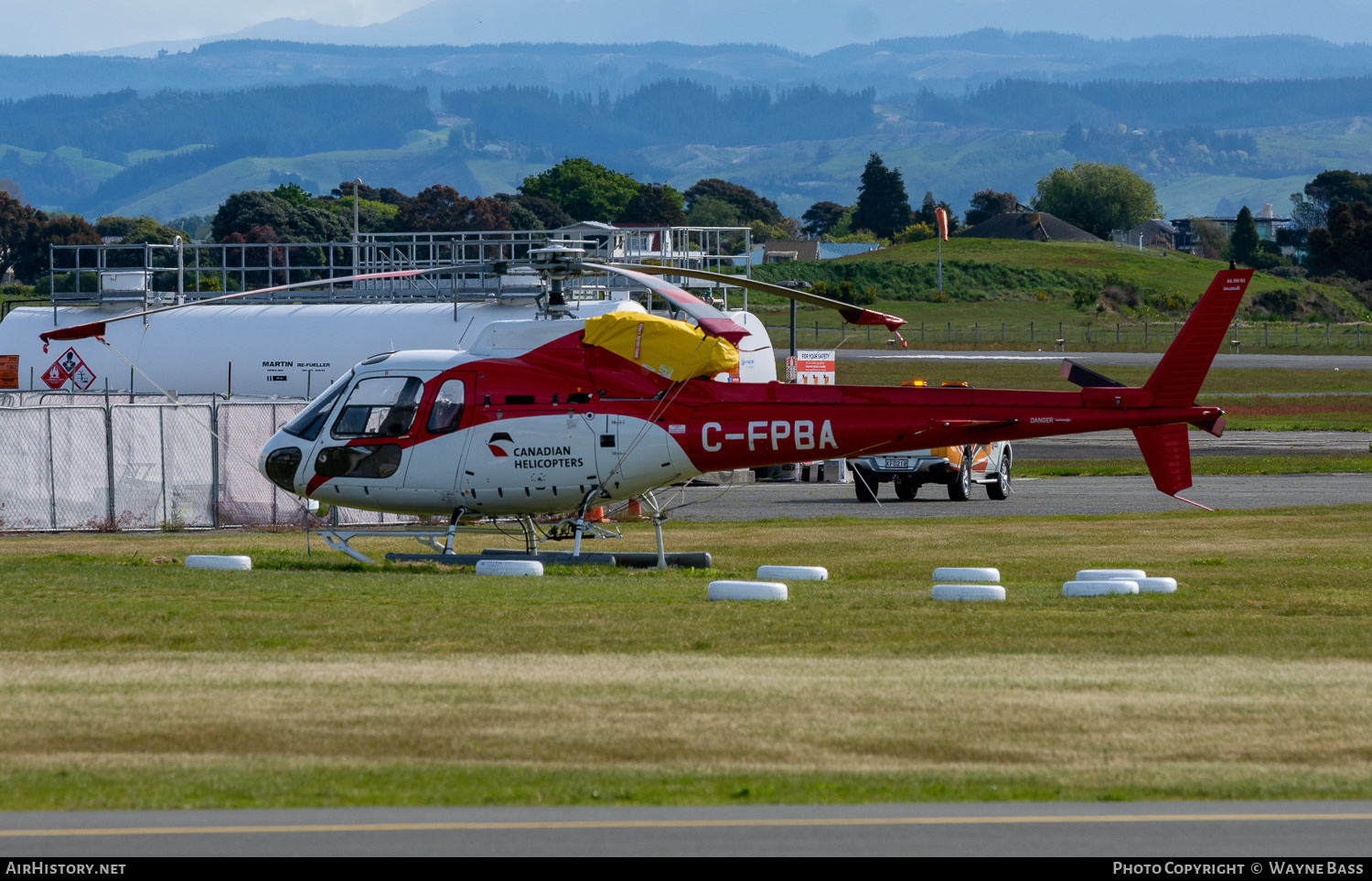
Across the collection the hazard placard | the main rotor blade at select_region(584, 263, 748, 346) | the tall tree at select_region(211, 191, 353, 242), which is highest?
the tall tree at select_region(211, 191, 353, 242)

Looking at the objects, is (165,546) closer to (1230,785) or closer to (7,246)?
(1230,785)

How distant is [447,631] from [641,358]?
19.9 ft

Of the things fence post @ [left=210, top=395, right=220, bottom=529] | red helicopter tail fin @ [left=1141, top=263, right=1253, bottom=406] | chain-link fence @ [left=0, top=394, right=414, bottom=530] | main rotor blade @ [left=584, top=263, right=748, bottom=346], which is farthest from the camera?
fence post @ [left=210, top=395, right=220, bottom=529]

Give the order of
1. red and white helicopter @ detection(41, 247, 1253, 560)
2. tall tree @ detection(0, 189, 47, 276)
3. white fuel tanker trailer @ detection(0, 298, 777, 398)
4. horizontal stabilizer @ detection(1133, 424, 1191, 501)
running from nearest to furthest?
horizontal stabilizer @ detection(1133, 424, 1191, 501) → red and white helicopter @ detection(41, 247, 1253, 560) → white fuel tanker trailer @ detection(0, 298, 777, 398) → tall tree @ detection(0, 189, 47, 276)

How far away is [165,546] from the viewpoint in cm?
2339

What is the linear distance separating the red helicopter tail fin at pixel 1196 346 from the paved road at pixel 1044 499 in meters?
9.49

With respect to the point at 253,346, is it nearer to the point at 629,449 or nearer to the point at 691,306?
the point at 629,449

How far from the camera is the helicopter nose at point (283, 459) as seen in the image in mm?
19906

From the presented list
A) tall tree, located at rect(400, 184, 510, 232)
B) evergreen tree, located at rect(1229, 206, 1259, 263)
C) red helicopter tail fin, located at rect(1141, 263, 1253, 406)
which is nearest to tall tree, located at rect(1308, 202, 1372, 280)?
evergreen tree, located at rect(1229, 206, 1259, 263)

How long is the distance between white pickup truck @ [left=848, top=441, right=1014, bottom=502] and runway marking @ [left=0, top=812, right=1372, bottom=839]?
2394cm

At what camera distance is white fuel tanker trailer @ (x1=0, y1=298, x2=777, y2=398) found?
109 ft

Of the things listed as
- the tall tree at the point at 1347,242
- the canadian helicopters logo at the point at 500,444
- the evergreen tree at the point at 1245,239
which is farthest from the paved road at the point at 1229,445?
the evergreen tree at the point at 1245,239

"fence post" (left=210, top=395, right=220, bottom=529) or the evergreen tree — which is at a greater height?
the evergreen tree

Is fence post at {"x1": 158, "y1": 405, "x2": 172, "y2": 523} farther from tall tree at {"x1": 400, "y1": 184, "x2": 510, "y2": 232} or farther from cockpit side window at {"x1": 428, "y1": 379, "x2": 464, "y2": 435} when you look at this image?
tall tree at {"x1": 400, "y1": 184, "x2": 510, "y2": 232}
